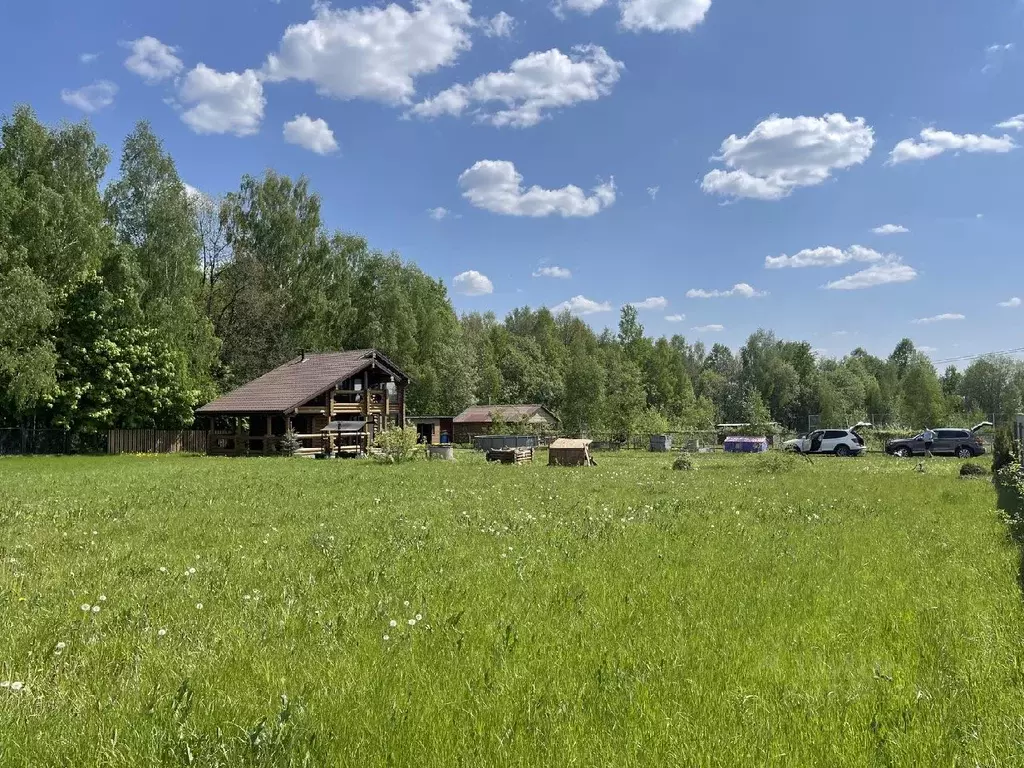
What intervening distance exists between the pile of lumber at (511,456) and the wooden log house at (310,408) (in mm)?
10943

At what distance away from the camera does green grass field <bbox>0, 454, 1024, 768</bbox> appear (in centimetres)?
345

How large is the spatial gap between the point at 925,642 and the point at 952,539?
499cm

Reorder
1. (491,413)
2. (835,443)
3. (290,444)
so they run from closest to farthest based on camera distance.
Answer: (290,444), (835,443), (491,413)

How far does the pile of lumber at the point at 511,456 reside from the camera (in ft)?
96.8

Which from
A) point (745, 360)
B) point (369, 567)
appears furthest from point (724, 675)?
point (745, 360)

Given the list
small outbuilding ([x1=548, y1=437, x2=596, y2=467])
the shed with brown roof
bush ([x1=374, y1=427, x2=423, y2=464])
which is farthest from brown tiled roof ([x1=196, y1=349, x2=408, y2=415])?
the shed with brown roof

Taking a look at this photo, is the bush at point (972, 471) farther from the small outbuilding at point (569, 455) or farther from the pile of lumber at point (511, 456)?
the pile of lumber at point (511, 456)

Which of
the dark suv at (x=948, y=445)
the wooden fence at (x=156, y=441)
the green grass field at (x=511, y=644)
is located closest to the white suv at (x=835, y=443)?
the dark suv at (x=948, y=445)

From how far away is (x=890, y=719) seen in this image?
3736 mm

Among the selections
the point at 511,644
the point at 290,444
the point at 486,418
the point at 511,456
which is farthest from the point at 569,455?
the point at 486,418

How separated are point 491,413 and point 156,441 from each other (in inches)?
1297

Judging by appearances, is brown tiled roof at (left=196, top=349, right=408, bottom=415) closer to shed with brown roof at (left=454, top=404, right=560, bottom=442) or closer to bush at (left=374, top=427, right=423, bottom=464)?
bush at (left=374, top=427, right=423, bottom=464)

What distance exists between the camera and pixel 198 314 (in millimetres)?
42062

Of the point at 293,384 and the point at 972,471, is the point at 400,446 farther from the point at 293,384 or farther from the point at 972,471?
the point at 972,471
